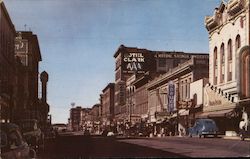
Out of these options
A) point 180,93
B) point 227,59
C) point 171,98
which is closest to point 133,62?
point 227,59

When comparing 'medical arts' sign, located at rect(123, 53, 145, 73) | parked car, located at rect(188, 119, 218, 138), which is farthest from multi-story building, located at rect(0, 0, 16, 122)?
parked car, located at rect(188, 119, 218, 138)

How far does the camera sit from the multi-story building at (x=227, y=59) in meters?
16.6

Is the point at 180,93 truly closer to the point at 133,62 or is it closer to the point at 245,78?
the point at 133,62

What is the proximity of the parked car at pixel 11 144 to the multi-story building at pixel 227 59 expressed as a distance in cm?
692

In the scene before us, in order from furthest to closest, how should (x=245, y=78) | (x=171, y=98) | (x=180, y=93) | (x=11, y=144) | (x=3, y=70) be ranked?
1. (x=171, y=98)
2. (x=180, y=93)
3. (x=3, y=70)
4. (x=245, y=78)
5. (x=11, y=144)

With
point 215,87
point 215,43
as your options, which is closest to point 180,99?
point 215,87

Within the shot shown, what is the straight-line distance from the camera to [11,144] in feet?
33.4

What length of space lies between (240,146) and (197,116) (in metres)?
12.2

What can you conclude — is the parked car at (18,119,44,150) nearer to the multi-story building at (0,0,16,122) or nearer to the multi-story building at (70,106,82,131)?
the multi-story building at (0,0,16,122)

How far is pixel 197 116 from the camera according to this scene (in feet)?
83.5

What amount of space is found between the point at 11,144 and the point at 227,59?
37.7 ft

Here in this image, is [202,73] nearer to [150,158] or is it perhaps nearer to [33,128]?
[33,128]

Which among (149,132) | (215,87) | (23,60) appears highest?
(23,60)

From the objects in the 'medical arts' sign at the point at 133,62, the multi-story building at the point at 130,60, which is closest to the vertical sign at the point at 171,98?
the multi-story building at the point at 130,60
